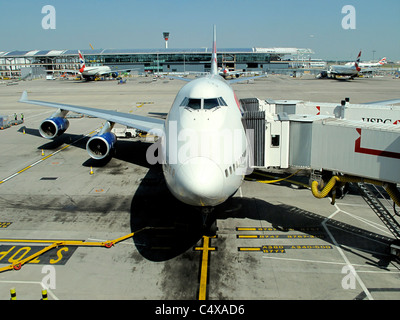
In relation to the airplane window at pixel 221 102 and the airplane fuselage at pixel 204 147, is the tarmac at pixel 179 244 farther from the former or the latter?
the airplane window at pixel 221 102

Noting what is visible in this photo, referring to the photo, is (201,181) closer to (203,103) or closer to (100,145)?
(203,103)

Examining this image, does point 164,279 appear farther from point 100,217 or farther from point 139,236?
point 100,217

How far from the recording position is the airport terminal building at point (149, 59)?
171 m

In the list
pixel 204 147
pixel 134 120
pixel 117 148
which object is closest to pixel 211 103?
pixel 204 147

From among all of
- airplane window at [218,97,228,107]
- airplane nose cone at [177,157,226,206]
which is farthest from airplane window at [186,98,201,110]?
airplane nose cone at [177,157,226,206]

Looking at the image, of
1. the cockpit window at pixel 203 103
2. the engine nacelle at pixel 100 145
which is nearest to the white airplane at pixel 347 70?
the engine nacelle at pixel 100 145

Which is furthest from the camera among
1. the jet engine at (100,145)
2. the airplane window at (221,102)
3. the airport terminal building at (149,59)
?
the airport terminal building at (149,59)

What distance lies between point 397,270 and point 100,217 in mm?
13469

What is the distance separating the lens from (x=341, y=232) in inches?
590

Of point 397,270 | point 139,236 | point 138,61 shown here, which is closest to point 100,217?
point 139,236

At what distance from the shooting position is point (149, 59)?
17888 centimetres

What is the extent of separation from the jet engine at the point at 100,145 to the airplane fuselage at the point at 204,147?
1084 centimetres

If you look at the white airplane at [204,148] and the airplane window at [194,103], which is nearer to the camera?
the white airplane at [204,148]

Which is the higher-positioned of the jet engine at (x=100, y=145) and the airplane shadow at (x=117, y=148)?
the jet engine at (x=100, y=145)
